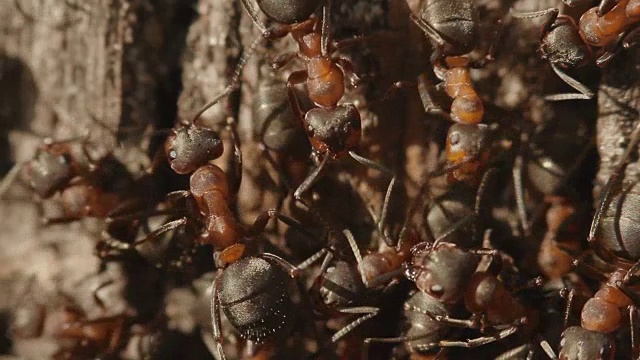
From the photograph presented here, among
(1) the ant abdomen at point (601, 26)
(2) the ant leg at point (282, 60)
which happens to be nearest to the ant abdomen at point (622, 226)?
(1) the ant abdomen at point (601, 26)

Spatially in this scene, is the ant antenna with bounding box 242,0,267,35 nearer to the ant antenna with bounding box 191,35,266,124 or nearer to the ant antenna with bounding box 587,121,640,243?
the ant antenna with bounding box 191,35,266,124

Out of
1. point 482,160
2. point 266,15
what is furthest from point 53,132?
point 482,160

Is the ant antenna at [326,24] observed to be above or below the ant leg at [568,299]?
above

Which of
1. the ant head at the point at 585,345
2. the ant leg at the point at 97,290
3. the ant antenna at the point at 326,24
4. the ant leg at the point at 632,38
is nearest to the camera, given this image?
the ant head at the point at 585,345

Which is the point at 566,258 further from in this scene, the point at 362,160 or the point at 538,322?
the point at 362,160

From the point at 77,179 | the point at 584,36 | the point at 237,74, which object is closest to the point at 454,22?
the point at 584,36

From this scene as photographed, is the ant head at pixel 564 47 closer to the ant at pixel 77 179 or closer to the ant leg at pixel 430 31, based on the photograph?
the ant leg at pixel 430 31
